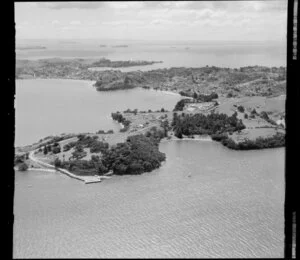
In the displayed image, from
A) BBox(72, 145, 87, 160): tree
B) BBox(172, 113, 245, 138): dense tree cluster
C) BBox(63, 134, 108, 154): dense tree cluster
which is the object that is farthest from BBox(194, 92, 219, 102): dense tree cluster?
BBox(72, 145, 87, 160): tree

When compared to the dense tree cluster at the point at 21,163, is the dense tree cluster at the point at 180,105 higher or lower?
higher

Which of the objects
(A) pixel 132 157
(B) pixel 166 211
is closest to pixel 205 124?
(A) pixel 132 157

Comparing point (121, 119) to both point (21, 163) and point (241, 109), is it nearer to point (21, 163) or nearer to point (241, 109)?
point (21, 163)

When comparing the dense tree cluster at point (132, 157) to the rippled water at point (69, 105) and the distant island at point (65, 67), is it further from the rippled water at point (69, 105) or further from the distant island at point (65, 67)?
the distant island at point (65, 67)

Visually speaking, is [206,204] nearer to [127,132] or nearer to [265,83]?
[127,132]

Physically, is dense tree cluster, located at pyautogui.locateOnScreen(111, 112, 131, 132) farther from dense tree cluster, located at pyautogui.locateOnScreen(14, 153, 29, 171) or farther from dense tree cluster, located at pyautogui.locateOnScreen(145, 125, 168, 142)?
dense tree cluster, located at pyautogui.locateOnScreen(14, 153, 29, 171)

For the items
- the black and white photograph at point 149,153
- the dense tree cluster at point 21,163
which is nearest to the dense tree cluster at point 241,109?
the black and white photograph at point 149,153
